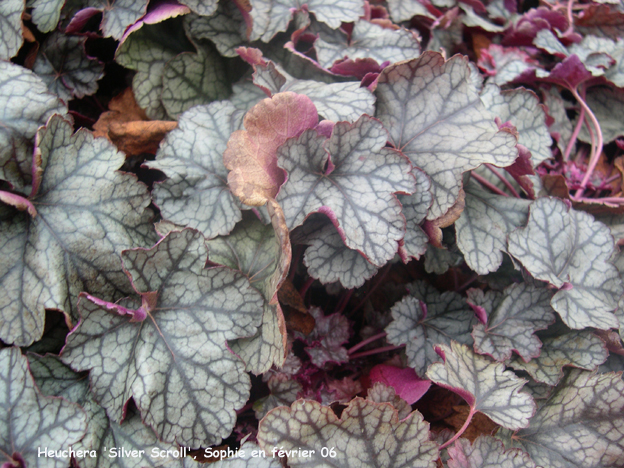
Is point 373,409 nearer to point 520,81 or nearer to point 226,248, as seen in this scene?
point 226,248

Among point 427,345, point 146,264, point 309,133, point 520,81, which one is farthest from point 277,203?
point 520,81

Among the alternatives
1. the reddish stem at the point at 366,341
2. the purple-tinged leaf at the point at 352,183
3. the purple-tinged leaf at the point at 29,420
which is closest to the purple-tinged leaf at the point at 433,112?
the purple-tinged leaf at the point at 352,183

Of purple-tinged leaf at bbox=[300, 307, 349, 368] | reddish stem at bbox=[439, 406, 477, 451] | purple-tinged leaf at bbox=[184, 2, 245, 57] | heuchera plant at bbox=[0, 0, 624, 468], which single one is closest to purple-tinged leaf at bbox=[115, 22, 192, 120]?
heuchera plant at bbox=[0, 0, 624, 468]

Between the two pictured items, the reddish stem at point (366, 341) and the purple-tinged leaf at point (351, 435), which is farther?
the reddish stem at point (366, 341)

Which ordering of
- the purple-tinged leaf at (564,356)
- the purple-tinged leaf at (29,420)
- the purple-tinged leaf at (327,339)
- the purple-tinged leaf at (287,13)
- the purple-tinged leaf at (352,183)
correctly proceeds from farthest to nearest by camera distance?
the purple-tinged leaf at (287,13) → the purple-tinged leaf at (327,339) → the purple-tinged leaf at (564,356) → the purple-tinged leaf at (352,183) → the purple-tinged leaf at (29,420)

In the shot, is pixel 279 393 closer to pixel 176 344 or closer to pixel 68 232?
pixel 176 344

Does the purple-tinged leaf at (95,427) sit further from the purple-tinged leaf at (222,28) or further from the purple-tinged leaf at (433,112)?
the purple-tinged leaf at (222,28)

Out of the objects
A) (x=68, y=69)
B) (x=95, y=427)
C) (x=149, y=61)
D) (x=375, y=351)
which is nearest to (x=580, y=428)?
(x=375, y=351)

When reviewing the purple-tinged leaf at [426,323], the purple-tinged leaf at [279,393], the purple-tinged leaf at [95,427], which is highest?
the purple-tinged leaf at [426,323]
